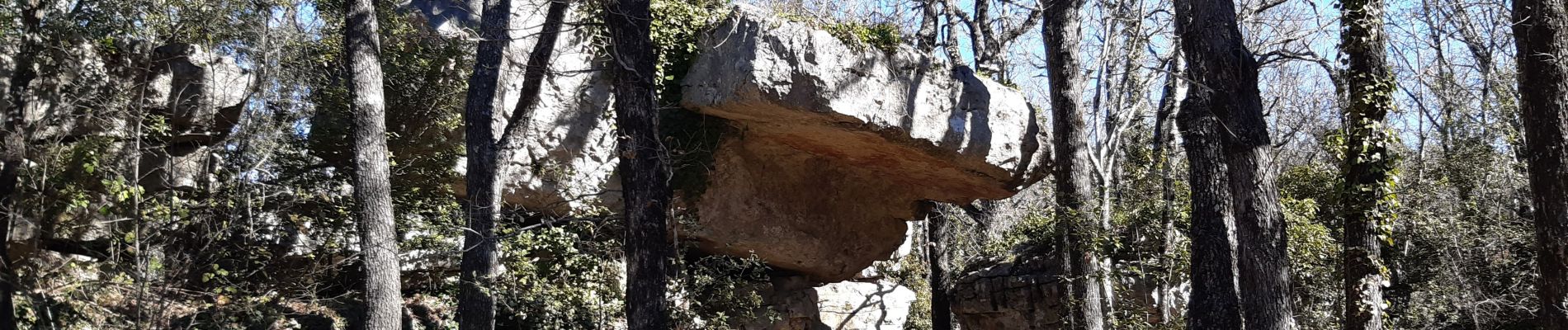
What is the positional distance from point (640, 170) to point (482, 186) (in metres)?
2.54

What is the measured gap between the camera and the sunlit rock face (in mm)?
9109

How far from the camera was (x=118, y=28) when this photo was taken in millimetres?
8867

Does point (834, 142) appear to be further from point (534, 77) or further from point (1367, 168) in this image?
point (1367, 168)

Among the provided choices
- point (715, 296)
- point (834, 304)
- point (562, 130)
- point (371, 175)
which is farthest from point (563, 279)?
point (834, 304)

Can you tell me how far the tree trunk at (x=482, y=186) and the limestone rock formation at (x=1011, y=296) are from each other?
6840 millimetres

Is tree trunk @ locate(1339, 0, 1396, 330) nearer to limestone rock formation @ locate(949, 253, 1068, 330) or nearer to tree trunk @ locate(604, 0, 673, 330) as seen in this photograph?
limestone rock formation @ locate(949, 253, 1068, 330)

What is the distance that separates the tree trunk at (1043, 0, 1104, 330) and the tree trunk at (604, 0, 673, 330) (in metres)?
4.80

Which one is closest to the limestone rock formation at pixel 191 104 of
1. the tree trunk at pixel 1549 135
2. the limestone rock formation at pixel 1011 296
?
the limestone rock formation at pixel 1011 296

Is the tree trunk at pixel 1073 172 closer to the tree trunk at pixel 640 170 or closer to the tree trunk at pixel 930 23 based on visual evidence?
the tree trunk at pixel 930 23

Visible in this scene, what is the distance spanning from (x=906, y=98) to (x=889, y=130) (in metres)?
0.36

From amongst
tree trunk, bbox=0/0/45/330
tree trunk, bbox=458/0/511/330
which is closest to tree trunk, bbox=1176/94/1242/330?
tree trunk, bbox=458/0/511/330

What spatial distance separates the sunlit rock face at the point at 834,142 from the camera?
9.11 meters

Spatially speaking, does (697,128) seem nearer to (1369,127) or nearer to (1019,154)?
(1019,154)

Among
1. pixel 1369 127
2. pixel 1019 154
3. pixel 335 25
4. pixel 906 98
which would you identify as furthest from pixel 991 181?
pixel 335 25
